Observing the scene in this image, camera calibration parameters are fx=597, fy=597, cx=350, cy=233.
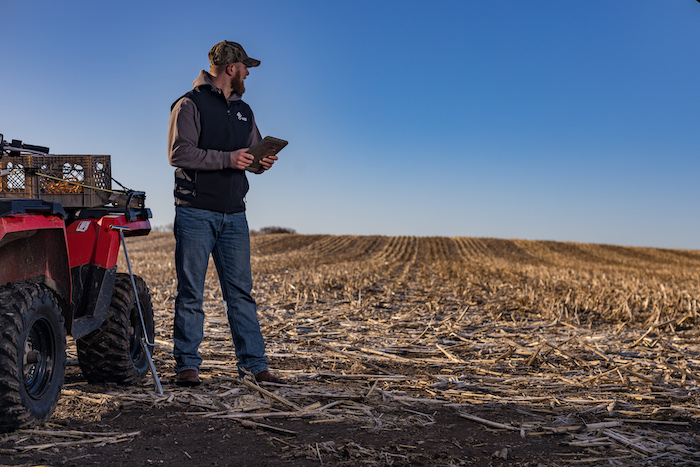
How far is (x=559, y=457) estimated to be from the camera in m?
3.01

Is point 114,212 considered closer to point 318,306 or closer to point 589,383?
point 589,383

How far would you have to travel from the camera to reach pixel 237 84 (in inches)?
181

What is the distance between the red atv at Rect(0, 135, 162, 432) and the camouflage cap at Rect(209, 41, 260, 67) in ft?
3.71

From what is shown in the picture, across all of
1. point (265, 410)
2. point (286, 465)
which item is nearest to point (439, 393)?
point (265, 410)

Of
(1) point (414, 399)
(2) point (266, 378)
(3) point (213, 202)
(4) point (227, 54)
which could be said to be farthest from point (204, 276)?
(1) point (414, 399)

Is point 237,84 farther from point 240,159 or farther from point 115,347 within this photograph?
point 115,347

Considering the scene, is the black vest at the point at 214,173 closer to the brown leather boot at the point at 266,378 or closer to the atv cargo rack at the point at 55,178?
the atv cargo rack at the point at 55,178

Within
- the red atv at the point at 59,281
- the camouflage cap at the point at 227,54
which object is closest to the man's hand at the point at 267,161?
the camouflage cap at the point at 227,54

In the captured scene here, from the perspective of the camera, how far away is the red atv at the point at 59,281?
306 cm

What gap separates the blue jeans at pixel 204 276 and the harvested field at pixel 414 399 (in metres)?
0.27

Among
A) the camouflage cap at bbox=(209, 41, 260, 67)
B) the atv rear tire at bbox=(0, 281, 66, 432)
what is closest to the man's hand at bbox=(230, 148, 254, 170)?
the camouflage cap at bbox=(209, 41, 260, 67)

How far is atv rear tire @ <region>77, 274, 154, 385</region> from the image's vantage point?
168 inches

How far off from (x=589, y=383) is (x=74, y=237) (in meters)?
4.00

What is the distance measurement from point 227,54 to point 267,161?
2.85ft
